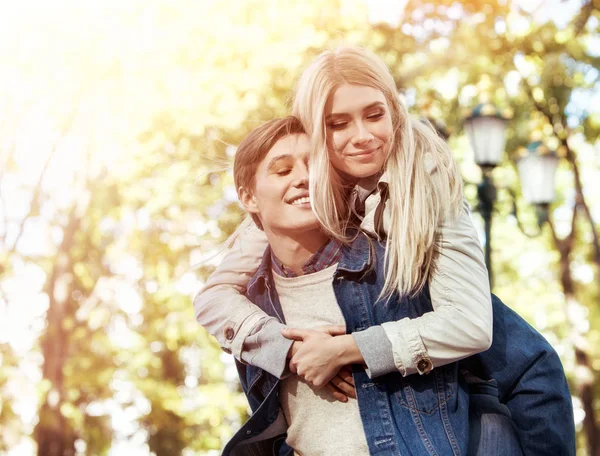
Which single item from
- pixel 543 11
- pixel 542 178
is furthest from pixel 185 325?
pixel 543 11

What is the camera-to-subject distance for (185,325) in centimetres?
1188

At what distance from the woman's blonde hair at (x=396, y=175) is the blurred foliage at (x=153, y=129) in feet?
23.0

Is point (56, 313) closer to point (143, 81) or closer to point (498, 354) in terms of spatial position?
point (143, 81)

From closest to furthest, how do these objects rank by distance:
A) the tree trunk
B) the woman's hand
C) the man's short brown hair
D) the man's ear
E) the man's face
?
1. the woman's hand
2. the man's face
3. the man's short brown hair
4. the man's ear
5. the tree trunk

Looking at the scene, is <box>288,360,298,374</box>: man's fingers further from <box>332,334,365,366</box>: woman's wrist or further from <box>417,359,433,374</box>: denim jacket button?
<box>417,359,433,374</box>: denim jacket button

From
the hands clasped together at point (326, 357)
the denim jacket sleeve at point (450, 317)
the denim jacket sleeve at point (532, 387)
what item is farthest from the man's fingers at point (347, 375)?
the denim jacket sleeve at point (532, 387)

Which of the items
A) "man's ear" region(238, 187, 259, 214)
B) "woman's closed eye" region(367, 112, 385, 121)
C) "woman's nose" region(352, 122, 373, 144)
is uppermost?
"woman's closed eye" region(367, 112, 385, 121)

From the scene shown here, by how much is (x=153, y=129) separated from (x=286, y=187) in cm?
863

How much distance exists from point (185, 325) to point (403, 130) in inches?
367

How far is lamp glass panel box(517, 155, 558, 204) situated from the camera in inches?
459

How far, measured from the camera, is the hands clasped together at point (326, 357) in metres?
2.73

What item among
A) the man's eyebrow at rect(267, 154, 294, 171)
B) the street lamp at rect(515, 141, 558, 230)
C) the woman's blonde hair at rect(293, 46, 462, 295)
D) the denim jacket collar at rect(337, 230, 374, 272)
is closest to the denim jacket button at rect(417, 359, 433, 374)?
the woman's blonde hair at rect(293, 46, 462, 295)

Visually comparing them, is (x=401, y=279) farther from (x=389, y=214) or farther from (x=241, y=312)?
(x=241, y=312)

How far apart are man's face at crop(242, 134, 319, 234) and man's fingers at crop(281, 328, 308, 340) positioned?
14.5 inches
